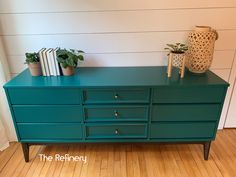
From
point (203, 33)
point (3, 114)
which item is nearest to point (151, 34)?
point (203, 33)

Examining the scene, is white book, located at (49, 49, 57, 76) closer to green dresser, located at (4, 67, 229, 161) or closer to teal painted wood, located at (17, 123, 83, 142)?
green dresser, located at (4, 67, 229, 161)

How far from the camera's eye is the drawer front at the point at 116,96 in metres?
1.47

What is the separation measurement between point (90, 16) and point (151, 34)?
573 mm

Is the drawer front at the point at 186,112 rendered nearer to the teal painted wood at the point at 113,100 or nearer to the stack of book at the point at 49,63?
the teal painted wood at the point at 113,100

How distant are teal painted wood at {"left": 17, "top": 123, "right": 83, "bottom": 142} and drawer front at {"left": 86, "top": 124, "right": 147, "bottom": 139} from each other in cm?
10

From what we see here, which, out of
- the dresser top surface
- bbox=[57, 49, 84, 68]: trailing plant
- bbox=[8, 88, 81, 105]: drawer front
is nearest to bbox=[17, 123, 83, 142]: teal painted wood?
bbox=[8, 88, 81, 105]: drawer front

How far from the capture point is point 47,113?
1.54 meters

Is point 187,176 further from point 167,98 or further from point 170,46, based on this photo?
point 170,46

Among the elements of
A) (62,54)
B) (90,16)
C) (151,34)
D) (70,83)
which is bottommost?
(70,83)

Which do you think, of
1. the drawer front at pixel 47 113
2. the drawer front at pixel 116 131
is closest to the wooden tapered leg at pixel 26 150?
the drawer front at pixel 47 113

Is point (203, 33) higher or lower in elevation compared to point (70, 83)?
higher

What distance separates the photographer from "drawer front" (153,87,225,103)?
1.45 meters

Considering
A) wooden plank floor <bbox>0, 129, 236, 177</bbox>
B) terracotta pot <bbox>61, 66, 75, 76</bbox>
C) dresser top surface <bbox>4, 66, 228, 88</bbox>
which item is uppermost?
terracotta pot <bbox>61, 66, 75, 76</bbox>

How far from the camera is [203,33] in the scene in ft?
5.07
